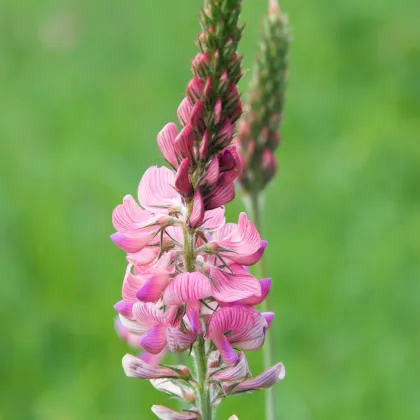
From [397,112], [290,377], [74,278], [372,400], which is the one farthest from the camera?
[397,112]

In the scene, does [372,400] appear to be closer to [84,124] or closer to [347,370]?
[347,370]

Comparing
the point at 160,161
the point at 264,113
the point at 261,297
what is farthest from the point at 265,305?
the point at 160,161

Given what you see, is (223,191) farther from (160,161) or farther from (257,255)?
(160,161)

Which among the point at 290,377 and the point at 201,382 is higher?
the point at 201,382

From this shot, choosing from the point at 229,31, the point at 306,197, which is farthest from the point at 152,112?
the point at 229,31

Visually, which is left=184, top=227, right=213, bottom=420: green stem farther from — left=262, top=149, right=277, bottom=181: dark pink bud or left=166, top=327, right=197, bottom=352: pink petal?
left=262, top=149, right=277, bottom=181: dark pink bud

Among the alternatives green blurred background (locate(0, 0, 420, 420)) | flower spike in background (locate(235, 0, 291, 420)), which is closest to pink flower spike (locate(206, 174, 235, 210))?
flower spike in background (locate(235, 0, 291, 420))
